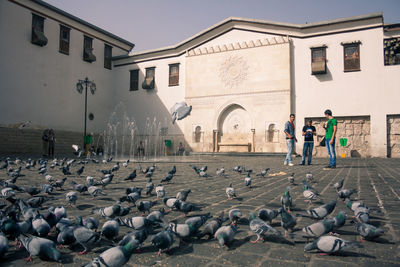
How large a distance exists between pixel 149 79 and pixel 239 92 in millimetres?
10550

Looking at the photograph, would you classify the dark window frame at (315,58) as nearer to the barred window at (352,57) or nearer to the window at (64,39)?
the barred window at (352,57)

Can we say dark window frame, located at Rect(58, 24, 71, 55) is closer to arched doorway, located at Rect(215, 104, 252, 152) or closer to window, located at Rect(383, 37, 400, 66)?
arched doorway, located at Rect(215, 104, 252, 152)

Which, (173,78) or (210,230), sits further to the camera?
(173,78)

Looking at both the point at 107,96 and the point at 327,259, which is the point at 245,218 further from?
the point at 107,96

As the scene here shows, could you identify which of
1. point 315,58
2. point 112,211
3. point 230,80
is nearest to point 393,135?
point 315,58

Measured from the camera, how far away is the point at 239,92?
25.8 metres

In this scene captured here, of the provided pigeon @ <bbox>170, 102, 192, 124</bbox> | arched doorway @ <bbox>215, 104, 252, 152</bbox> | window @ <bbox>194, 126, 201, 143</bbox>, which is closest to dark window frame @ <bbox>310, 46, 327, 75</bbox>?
arched doorway @ <bbox>215, 104, 252, 152</bbox>

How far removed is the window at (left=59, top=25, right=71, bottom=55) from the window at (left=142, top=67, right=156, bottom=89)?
813 centimetres

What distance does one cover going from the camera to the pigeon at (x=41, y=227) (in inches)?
104

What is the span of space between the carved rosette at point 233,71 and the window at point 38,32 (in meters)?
16.0

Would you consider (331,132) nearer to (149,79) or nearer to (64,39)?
(149,79)

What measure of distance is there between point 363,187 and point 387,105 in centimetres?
1836

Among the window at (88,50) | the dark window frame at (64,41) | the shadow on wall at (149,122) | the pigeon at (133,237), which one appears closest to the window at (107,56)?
the window at (88,50)

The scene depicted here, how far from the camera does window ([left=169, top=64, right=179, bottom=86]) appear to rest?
1159 inches
